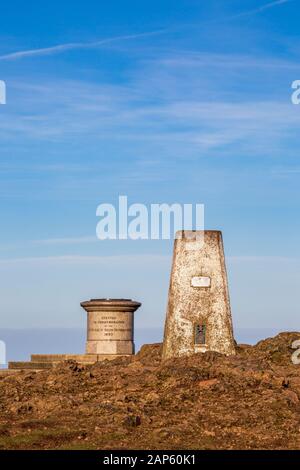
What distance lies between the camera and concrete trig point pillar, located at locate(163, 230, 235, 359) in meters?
20.6

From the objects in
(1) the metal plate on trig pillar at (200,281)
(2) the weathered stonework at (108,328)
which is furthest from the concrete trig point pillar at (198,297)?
(2) the weathered stonework at (108,328)

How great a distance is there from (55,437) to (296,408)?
452 cm

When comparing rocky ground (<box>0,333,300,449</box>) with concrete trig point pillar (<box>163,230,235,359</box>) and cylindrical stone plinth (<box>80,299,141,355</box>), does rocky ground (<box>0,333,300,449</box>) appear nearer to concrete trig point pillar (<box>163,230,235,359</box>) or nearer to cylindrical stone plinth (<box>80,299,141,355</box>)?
concrete trig point pillar (<box>163,230,235,359</box>)

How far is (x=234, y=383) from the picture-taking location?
1703cm

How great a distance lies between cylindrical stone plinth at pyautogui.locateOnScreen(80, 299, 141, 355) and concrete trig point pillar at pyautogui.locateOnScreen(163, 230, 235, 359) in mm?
8997

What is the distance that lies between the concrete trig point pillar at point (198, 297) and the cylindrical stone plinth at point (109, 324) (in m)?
9.00

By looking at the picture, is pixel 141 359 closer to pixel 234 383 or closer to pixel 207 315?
pixel 207 315

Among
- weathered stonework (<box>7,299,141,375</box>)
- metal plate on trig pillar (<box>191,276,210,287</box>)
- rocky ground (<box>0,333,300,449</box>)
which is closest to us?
rocky ground (<box>0,333,300,449</box>)

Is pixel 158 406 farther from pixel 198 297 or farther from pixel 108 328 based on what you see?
pixel 108 328

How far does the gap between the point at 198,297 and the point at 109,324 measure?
9686mm

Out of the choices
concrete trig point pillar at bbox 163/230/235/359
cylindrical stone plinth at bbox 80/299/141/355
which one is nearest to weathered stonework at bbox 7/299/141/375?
cylindrical stone plinth at bbox 80/299/141/355

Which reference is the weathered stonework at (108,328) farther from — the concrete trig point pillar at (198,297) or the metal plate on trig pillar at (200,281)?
the metal plate on trig pillar at (200,281)

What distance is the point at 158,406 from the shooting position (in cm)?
1570

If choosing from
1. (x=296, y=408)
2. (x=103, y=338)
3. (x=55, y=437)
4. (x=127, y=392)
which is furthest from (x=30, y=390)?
(x=103, y=338)
